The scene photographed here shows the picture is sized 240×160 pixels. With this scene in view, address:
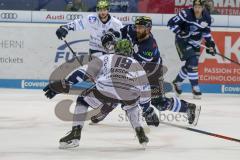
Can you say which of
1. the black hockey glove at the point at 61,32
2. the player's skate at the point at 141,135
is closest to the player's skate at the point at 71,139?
the player's skate at the point at 141,135

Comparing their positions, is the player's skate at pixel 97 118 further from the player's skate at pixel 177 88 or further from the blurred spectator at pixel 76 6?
the blurred spectator at pixel 76 6

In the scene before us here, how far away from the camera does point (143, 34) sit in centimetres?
664

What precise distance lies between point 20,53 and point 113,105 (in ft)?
15.5

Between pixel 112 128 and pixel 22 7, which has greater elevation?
pixel 22 7

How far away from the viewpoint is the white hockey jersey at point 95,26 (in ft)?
26.9

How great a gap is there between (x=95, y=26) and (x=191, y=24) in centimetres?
208

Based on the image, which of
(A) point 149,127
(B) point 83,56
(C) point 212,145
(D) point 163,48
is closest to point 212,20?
(D) point 163,48

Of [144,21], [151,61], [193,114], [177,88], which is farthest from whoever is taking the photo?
[177,88]

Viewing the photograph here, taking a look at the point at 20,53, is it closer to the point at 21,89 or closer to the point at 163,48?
the point at 21,89

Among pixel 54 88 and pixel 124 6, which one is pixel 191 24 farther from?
pixel 54 88

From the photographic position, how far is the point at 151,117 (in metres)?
6.96

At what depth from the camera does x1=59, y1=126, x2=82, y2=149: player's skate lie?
570 cm

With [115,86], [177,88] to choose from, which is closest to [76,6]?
[177,88]

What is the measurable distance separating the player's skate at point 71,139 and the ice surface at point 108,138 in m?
0.06
